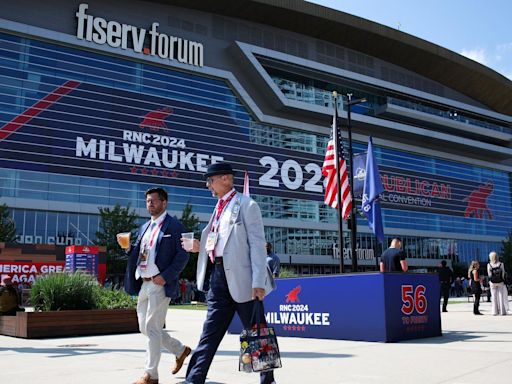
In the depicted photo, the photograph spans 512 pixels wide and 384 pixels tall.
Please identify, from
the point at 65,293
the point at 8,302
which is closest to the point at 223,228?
the point at 65,293

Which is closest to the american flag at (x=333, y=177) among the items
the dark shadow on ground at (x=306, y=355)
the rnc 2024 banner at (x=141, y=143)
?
the dark shadow on ground at (x=306, y=355)

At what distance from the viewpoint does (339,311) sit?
8.77 metres

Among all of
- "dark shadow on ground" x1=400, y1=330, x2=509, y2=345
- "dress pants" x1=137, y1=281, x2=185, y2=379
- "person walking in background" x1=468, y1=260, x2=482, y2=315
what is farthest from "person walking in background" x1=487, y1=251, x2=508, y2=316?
"dress pants" x1=137, y1=281, x2=185, y2=379

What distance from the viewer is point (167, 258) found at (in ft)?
16.7

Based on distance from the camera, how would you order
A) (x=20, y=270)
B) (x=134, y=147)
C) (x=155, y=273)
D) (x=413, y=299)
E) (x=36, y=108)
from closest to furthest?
1. (x=155, y=273)
2. (x=413, y=299)
3. (x=20, y=270)
4. (x=36, y=108)
5. (x=134, y=147)

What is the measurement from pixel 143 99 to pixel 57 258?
69.0 feet

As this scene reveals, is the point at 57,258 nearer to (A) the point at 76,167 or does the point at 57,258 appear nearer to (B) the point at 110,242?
(B) the point at 110,242

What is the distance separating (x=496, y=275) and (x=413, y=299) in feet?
22.5

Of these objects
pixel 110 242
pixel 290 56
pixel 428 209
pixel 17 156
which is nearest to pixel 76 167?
pixel 17 156

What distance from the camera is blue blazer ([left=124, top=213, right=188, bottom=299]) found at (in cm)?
503

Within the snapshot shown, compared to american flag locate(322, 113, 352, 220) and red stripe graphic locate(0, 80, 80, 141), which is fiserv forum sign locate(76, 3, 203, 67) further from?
american flag locate(322, 113, 352, 220)

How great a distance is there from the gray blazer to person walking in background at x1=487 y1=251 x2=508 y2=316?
11.8 m

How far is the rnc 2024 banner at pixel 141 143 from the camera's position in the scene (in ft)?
136

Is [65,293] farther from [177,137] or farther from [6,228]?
[177,137]
